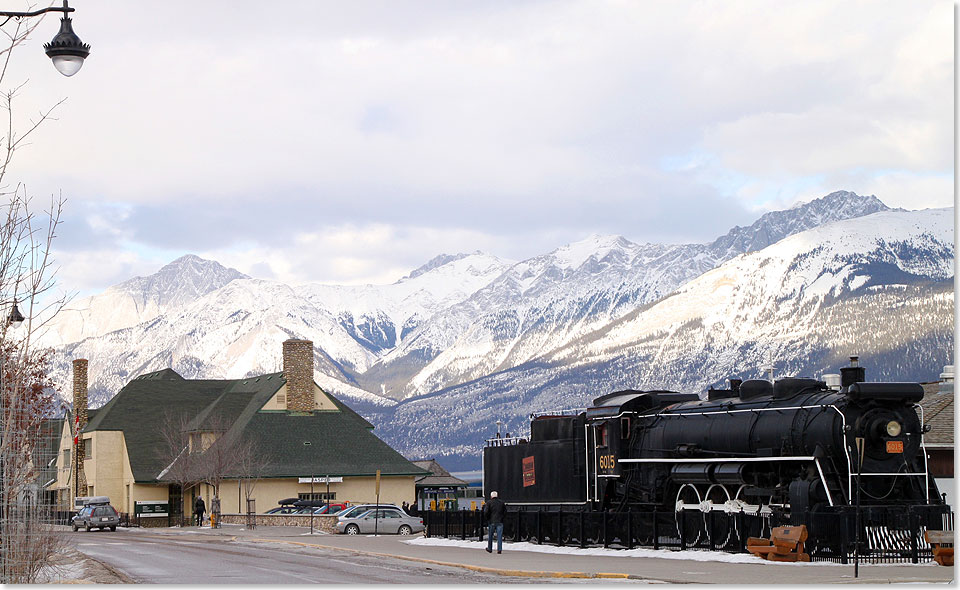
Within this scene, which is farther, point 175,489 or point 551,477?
point 175,489

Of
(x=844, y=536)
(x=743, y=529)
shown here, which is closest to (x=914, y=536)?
(x=844, y=536)

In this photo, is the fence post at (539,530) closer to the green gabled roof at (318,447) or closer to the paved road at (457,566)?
the paved road at (457,566)

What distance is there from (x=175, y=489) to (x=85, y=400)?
39.1 feet

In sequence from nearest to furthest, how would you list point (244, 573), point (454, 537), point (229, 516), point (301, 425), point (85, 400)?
point (244, 573) < point (454, 537) < point (229, 516) < point (301, 425) < point (85, 400)

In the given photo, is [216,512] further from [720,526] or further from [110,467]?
[720,526]

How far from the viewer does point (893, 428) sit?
3027cm

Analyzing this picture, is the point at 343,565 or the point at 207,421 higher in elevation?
the point at 207,421

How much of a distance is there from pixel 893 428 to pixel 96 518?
46720 mm

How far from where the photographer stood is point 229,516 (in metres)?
67.8

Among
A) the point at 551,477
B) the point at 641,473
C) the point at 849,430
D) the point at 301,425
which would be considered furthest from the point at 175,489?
the point at 849,430

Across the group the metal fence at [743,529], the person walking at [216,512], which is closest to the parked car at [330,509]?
the person walking at [216,512]

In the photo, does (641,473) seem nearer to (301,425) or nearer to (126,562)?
(126,562)

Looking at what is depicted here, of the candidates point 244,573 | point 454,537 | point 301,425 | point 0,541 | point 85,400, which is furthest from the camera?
point 85,400

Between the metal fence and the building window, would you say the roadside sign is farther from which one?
the metal fence
